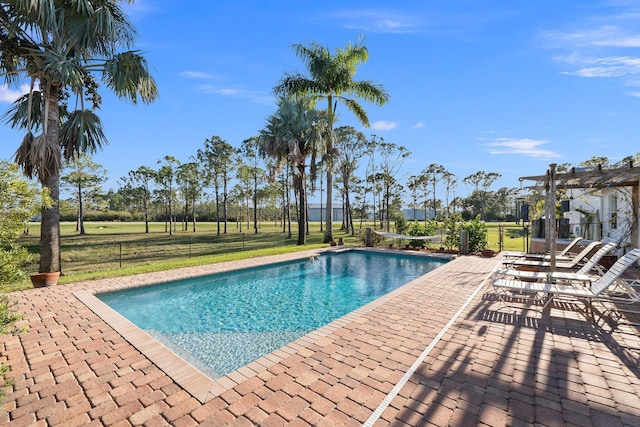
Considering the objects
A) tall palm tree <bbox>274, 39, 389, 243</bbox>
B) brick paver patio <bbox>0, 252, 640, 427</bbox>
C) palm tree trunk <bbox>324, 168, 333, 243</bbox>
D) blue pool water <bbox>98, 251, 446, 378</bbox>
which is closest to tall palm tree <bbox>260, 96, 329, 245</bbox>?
tall palm tree <bbox>274, 39, 389, 243</bbox>

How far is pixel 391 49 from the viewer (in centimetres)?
1118

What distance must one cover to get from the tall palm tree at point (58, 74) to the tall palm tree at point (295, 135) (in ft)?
22.5

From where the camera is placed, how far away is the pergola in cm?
541

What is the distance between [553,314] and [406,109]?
15.1 metres

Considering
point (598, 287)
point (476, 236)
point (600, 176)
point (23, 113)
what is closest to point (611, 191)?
point (476, 236)

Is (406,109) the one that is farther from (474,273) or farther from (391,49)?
(474,273)

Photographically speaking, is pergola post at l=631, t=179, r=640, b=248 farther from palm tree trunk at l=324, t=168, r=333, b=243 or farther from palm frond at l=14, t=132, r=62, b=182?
palm frond at l=14, t=132, r=62, b=182

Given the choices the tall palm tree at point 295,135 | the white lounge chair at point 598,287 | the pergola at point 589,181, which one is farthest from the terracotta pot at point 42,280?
the pergola at point 589,181

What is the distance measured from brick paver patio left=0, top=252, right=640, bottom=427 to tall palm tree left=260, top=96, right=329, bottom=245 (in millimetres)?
11483

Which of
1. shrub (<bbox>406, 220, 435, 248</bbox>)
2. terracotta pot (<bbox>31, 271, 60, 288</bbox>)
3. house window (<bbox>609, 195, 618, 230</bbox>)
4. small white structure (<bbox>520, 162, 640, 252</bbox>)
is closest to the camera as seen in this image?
small white structure (<bbox>520, 162, 640, 252</bbox>)

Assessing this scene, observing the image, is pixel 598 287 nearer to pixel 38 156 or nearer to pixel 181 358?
pixel 181 358

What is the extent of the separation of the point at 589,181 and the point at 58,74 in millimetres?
13824

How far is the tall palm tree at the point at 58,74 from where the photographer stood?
699 centimetres

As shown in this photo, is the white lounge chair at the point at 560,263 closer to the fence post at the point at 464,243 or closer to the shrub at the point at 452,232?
the fence post at the point at 464,243
